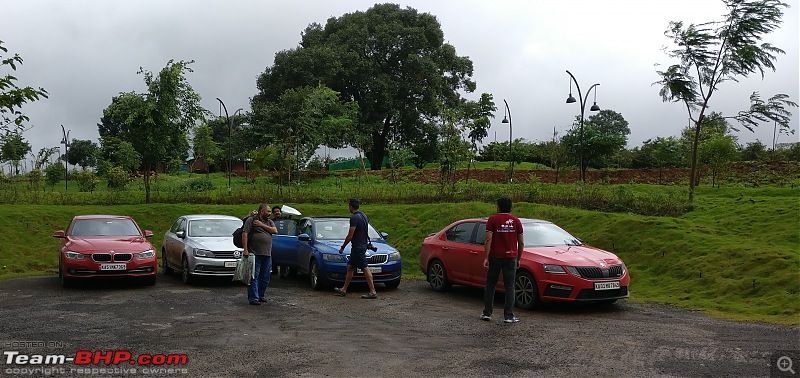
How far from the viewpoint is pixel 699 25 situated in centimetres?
2100

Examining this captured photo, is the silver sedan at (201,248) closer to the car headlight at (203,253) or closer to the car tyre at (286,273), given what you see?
the car headlight at (203,253)

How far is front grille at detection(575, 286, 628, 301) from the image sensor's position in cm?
1053

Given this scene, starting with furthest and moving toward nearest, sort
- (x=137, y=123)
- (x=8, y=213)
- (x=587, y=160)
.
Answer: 1. (x=587, y=160)
2. (x=137, y=123)
3. (x=8, y=213)

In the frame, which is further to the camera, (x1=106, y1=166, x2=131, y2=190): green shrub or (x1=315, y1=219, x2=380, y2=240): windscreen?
(x1=106, y1=166, x2=131, y2=190): green shrub

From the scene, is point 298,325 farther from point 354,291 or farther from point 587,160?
point 587,160

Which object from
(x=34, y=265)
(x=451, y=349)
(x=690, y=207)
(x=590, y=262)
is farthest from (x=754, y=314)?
(x=34, y=265)

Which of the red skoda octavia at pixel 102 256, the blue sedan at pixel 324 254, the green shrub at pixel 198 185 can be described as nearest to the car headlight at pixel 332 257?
the blue sedan at pixel 324 254

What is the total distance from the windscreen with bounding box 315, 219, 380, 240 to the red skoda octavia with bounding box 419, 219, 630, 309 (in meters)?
2.49

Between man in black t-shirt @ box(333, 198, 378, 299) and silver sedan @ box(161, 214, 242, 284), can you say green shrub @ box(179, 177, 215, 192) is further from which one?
man in black t-shirt @ box(333, 198, 378, 299)

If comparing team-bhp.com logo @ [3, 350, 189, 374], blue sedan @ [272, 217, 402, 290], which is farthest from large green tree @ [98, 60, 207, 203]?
team-bhp.com logo @ [3, 350, 189, 374]

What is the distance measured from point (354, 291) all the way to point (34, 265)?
381 inches

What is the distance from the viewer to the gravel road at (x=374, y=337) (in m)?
6.69

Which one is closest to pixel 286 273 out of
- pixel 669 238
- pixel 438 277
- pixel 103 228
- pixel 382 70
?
pixel 103 228

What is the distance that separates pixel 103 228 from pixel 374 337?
869 cm
